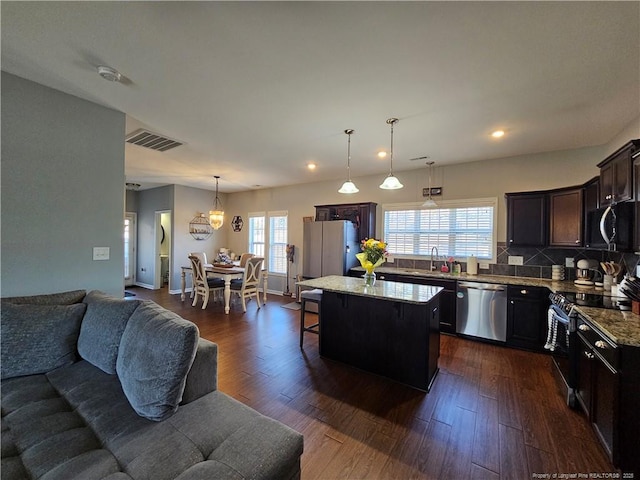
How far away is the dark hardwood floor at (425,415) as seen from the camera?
171cm

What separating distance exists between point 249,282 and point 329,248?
1.78m

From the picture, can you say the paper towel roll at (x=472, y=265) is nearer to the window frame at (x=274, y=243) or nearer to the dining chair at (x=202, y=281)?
the window frame at (x=274, y=243)

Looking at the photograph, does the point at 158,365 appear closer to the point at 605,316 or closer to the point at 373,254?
the point at 373,254

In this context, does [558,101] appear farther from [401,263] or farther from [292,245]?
[292,245]

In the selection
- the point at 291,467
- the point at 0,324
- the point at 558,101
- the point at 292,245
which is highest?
the point at 558,101

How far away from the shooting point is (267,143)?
3.70 meters

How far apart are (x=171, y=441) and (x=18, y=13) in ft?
8.36

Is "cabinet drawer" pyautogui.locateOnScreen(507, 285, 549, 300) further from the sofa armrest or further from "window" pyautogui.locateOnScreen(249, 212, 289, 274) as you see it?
"window" pyautogui.locateOnScreen(249, 212, 289, 274)

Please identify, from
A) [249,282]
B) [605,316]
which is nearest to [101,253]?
[249,282]

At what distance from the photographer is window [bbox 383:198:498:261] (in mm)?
4363

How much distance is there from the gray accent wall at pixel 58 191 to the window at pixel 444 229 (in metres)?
4.30

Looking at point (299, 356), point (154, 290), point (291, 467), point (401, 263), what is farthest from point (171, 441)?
point (154, 290)

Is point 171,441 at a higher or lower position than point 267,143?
lower

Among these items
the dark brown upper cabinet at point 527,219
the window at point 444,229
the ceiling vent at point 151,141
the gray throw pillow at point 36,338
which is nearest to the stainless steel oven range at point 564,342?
the dark brown upper cabinet at point 527,219
